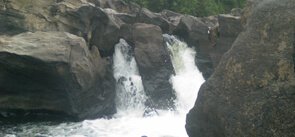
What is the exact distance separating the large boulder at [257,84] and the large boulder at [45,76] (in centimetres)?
1036

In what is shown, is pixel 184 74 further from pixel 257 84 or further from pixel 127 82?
pixel 257 84

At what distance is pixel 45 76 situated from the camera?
16.0 metres

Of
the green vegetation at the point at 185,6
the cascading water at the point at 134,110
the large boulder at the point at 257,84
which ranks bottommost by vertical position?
the cascading water at the point at 134,110

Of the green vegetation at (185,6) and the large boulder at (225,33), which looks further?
the green vegetation at (185,6)

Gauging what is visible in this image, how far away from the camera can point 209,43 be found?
88.4ft

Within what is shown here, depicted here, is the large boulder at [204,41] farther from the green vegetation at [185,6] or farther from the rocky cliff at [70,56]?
the green vegetation at [185,6]

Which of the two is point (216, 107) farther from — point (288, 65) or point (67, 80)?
point (67, 80)

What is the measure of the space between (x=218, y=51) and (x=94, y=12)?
9247 mm

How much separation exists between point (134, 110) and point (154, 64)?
3.03 m

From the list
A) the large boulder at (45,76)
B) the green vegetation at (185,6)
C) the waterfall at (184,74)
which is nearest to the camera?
the large boulder at (45,76)

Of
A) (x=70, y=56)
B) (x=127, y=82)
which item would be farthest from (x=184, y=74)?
(x=70, y=56)

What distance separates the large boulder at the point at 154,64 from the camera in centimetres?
2116

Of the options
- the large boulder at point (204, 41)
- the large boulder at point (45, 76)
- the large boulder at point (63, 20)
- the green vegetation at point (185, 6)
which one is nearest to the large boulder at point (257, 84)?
the large boulder at point (45, 76)

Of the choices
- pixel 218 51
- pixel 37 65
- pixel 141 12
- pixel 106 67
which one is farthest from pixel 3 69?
pixel 218 51
